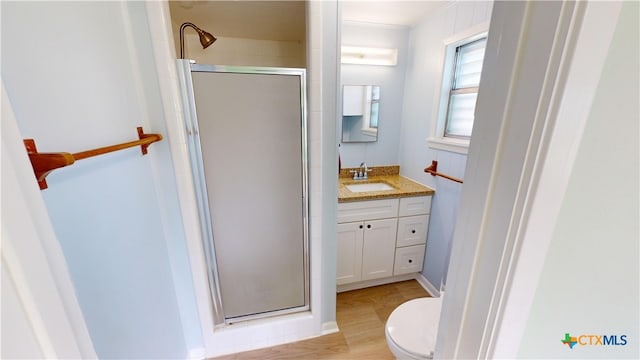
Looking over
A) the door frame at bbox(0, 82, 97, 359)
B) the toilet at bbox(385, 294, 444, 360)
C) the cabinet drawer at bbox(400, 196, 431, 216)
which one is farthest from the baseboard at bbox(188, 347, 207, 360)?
the cabinet drawer at bbox(400, 196, 431, 216)

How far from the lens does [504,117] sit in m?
0.37

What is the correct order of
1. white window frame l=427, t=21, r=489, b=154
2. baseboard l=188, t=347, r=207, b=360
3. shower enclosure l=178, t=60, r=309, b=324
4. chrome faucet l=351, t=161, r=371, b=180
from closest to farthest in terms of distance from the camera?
shower enclosure l=178, t=60, r=309, b=324, baseboard l=188, t=347, r=207, b=360, white window frame l=427, t=21, r=489, b=154, chrome faucet l=351, t=161, r=371, b=180

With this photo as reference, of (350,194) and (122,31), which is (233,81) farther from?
(350,194)

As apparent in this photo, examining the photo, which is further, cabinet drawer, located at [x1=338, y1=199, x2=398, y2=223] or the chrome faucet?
the chrome faucet

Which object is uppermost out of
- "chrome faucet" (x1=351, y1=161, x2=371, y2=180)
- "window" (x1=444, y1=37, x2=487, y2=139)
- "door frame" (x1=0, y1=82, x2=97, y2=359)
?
"window" (x1=444, y1=37, x2=487, y2=139)

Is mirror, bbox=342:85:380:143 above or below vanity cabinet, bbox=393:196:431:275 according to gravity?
above

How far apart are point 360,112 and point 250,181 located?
1.36 metres

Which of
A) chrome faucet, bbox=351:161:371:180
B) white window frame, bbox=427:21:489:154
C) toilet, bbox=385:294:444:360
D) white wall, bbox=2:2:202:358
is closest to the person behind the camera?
white wall, bbox=2:2:202:358

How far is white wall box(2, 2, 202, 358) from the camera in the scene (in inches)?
23.6

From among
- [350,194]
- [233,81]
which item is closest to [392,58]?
[350,194]

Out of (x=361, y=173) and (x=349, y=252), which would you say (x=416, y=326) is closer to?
(x=349, y=252)

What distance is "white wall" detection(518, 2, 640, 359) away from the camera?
35 centimetres

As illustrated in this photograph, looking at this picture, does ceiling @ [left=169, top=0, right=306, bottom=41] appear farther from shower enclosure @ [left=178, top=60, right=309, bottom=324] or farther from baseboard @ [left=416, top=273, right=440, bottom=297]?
baseboard @ [left=416, top=273, right=440, bottom=297]

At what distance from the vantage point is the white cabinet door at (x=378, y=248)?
198cm
